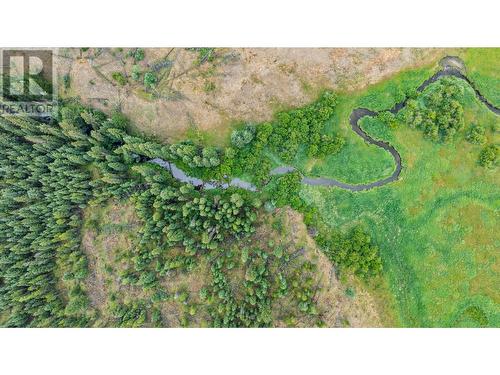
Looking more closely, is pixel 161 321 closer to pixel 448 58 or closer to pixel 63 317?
pixel 63 317

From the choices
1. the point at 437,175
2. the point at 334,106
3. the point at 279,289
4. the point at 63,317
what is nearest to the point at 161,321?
the point at 63,317

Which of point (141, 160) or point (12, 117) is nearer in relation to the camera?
point (12, 117)

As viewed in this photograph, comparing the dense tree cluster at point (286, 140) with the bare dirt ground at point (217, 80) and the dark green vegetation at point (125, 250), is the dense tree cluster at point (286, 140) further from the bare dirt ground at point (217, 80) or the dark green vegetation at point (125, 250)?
the dark green vegetation at point (125, 250)

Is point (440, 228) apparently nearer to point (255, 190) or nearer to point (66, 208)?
point (255, 190)

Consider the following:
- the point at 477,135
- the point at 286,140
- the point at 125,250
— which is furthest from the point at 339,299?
the point at 125,250
